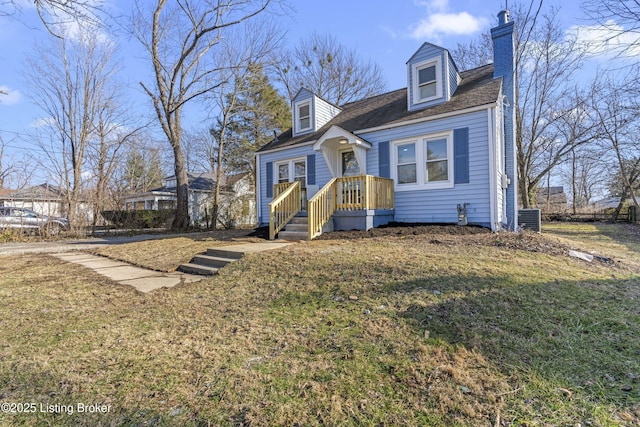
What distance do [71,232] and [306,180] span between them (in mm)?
9245

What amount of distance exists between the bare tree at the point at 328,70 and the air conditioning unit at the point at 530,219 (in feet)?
48.9

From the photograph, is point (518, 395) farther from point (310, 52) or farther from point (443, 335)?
point (310, 52)

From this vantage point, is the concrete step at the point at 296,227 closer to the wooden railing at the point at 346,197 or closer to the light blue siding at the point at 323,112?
the wooden railing at the point at 346,197

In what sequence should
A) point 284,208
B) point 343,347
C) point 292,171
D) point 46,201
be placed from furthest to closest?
point 292,171
point 46,201
point 284,208
point 343,347

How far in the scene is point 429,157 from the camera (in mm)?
8719

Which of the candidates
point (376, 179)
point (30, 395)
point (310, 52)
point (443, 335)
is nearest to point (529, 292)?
point (443, 335)

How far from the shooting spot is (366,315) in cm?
307

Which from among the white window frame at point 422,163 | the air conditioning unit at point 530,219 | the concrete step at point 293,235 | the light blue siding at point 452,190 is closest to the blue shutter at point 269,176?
the concrete step at point 293,235

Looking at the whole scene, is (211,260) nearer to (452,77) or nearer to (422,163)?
(422,163)

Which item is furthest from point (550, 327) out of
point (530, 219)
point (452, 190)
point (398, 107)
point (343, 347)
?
point (530, 219)

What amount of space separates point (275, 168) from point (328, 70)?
12.6 meters

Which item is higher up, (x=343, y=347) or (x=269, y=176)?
(x=269, y=176)

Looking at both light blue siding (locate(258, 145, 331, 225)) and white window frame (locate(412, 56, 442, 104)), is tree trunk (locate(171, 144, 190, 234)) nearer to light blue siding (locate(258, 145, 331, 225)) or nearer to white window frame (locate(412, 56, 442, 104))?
light blue siding (locate(258, 145, 331, 225))

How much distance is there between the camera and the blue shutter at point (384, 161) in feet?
30.6
